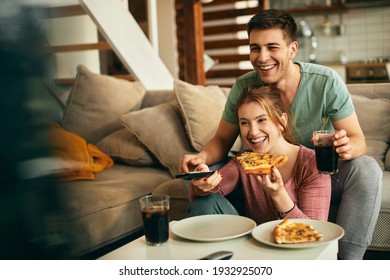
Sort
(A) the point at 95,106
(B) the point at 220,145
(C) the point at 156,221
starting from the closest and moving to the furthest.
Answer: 1. (C) the point at 156,221
2. (B) the point at 220,145
3. (A) the point at 95,106

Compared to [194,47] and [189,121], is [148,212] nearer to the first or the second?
[189,121]

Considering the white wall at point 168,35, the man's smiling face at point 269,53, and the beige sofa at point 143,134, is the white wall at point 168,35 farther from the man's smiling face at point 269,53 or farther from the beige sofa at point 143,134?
the man's smiling face at point 269,53

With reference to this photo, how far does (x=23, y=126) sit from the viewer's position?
500 millimetres

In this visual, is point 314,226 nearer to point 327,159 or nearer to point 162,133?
point 327,159

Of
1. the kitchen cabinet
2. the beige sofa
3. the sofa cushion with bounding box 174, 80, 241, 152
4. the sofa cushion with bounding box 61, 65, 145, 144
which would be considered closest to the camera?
the beige sofa

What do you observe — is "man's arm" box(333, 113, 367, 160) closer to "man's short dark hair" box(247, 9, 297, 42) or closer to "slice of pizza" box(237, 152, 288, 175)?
"slice of pizza" box(237, 152, 288, 175)

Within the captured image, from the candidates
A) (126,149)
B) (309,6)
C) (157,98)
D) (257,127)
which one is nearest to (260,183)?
(257,127)

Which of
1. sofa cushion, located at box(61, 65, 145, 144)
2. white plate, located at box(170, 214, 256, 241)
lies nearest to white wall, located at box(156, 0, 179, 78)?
sofa cushion, located at box(61, 65, 145, 144)

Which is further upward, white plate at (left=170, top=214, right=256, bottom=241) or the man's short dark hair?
the man's short dark hair

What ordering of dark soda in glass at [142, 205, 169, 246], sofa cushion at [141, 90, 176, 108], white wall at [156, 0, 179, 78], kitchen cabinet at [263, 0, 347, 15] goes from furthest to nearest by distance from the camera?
kitchen cabinet at [263, 0, 347, 15] → white wall at [156, 0, 179, 78] → sofa cushion at [141, 90, 176, 108] → dark soda in glass at [142, 205, 169, 246]

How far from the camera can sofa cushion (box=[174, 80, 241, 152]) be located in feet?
7.23

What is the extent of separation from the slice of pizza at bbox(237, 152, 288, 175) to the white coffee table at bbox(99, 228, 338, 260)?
0.59ft

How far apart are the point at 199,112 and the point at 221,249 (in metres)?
1.20

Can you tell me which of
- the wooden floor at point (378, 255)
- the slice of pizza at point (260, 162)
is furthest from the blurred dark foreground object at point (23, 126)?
the wooden floor at point (378, 255)
